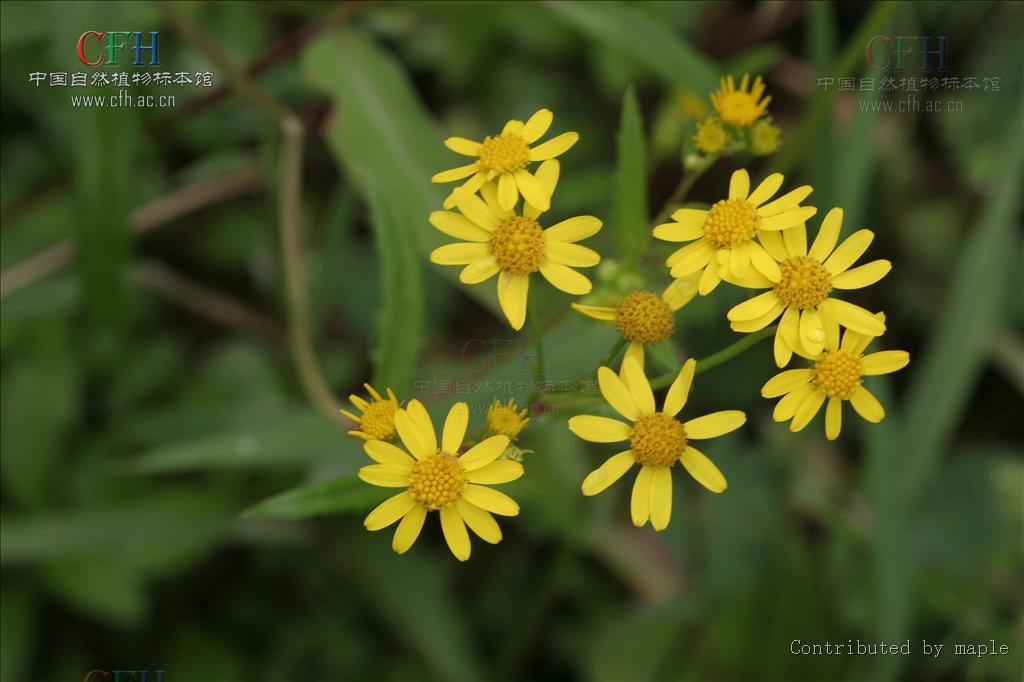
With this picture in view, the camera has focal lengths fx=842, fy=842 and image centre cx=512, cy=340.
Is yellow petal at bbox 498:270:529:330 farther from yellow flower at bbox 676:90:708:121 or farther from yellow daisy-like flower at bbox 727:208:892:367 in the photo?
yellow flower at bbox 676:90:708:121

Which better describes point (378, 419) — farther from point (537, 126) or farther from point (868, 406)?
point (868, 406)

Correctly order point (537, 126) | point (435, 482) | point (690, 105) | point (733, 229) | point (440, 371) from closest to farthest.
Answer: point (435, 482) < point (733, 229) < point (537, 126) < point (690, 105) < point (440, 371)

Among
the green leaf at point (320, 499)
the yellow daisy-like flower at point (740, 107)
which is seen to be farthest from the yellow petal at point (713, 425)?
the yellow daisy-like flower at point (740, 107)

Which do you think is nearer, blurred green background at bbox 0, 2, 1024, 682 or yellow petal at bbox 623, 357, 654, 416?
yellow petal at bbox 623, 357, 654, 416

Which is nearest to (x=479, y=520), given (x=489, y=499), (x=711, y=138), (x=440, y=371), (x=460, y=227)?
(x=489, y=499)

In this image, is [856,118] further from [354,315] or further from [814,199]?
[354,315]

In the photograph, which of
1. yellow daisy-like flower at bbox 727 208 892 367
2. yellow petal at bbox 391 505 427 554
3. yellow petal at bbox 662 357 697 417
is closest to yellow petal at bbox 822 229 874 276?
yellow daisy-like flower at bbox 727 208 892 367

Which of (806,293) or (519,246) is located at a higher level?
(519,246)
